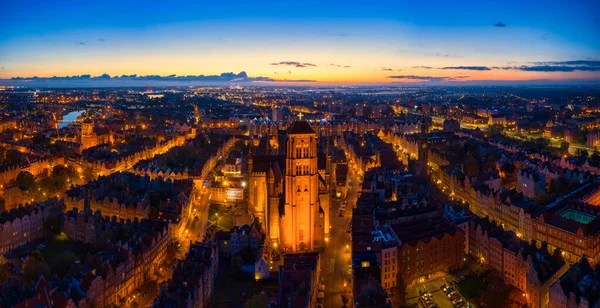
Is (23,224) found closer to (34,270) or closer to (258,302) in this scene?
(34,270)

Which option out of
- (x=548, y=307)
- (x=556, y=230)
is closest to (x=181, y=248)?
(x=548, y=307)

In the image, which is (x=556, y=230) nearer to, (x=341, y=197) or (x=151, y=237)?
(x=341, y=197)

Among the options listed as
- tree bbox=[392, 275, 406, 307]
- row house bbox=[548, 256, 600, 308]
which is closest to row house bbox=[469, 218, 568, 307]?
row house bbox=[548, 256, 600, 308]

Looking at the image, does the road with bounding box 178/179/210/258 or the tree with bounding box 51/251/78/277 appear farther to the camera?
the road with bounding box 178/179/210/258

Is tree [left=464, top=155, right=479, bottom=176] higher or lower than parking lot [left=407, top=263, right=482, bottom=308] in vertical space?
higher

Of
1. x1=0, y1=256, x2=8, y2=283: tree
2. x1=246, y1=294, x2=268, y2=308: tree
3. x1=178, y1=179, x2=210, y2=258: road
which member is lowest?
x1=178, y1=179, x2=210, y2=258: road

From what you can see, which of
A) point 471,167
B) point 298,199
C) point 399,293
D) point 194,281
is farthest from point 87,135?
point 399,293

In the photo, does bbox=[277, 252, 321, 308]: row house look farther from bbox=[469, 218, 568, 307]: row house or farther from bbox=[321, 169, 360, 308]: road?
bbox=[469, 218, 568, 307]: row house
